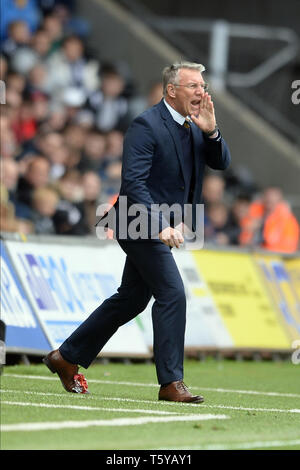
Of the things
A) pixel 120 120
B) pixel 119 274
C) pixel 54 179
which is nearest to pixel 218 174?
pixel 120 120

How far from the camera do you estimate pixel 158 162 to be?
8.91m

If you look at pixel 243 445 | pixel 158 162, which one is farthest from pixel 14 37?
pixel 243 445

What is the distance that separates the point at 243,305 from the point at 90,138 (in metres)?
3.88

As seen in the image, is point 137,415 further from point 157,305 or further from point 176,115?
point 176,115

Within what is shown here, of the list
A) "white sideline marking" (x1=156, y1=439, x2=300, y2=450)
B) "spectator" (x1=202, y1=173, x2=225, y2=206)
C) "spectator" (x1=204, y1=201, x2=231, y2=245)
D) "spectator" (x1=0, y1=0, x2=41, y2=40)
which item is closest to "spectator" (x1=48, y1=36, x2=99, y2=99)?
"spectator" (x1=0, y1=0, x2=41, y2=40)

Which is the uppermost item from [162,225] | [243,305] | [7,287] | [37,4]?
[37,4]

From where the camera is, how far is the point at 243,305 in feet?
49.5

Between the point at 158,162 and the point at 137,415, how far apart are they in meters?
2.08

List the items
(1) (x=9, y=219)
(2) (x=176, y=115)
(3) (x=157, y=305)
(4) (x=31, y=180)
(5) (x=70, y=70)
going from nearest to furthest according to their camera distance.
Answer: (3) (x=157, y=305) < (2) (x=176, y=115) < (1) (x=9, y=219) < (4) (x=31, y=180) < (5) (x=70, y=70)

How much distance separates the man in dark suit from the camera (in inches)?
343

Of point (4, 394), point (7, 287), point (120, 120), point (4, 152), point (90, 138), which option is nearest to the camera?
point (4, 394)

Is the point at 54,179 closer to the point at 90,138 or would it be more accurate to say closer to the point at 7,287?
the point at 90,138

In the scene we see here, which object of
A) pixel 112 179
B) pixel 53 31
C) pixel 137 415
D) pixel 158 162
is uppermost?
pixel 53 31

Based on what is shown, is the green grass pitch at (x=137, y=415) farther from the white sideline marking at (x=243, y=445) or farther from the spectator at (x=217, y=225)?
the spectator at (x=217, y=225)
